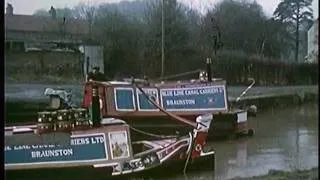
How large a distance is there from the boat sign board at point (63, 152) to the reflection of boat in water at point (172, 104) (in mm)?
206

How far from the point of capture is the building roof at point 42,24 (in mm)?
3682

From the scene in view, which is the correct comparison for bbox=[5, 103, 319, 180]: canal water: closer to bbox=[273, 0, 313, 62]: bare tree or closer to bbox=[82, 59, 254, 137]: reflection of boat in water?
bbox=[82, 59, 254, 137]: reflection of boat in water

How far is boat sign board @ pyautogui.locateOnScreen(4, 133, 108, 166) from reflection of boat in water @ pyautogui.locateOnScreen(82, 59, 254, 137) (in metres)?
0.21

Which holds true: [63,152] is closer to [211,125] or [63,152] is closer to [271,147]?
[211,125]

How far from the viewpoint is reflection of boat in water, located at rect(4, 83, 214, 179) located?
12.4 feet

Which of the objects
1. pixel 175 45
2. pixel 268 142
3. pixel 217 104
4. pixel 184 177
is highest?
pixel 175 45

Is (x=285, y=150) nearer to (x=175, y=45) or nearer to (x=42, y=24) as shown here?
(x=175, y=45)

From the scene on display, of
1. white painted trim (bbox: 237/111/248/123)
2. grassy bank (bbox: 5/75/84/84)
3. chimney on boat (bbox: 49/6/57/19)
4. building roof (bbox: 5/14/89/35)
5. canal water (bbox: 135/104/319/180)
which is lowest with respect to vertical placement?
canal water (bbox: 135/104/319/180)

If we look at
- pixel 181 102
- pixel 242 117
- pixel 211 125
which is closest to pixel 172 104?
pixel 181 102

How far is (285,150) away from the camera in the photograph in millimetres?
3783

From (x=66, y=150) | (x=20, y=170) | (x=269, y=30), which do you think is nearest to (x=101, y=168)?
(x=66, y=150)

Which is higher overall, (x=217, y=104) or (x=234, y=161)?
(x=217, y=104)

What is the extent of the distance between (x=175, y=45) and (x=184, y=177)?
0.90 m

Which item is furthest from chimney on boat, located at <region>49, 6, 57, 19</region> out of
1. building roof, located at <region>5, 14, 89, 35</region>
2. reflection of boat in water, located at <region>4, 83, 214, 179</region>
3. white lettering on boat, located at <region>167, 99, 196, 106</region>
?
white lettering on boat, located at <region>167, 99, 196, 106</region>
